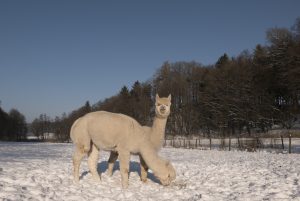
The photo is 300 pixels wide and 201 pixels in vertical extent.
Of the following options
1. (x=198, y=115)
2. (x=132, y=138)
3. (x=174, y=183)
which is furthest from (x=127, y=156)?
(x=198, y=115)

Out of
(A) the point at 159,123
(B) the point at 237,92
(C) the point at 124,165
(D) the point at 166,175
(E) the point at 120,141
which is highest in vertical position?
(B) the point at 237,92

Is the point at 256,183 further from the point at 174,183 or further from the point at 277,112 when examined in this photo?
the point at 277,112

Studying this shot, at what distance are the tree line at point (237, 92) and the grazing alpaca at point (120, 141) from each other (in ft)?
130

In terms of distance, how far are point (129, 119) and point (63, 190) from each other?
105 inches

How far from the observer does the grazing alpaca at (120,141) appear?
1000 cm

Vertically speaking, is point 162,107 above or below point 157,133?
above

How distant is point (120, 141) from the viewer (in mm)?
10031

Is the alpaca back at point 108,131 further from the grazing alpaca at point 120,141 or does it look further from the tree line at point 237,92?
the tree line at point 237,92

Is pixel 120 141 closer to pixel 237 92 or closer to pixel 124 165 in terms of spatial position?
pixel 124 165

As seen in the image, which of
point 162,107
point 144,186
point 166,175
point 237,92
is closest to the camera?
point 166,175

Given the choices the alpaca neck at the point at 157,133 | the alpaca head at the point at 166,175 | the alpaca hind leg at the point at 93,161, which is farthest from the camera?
the alpaca hind leg at the point at 93,161

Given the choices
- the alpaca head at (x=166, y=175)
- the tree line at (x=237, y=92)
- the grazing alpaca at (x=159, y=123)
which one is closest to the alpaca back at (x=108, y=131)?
the grazing alpaca at (x=159, y=123)

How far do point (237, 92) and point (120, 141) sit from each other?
55.7 metres

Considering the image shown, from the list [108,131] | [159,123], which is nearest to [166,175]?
[159,123]
